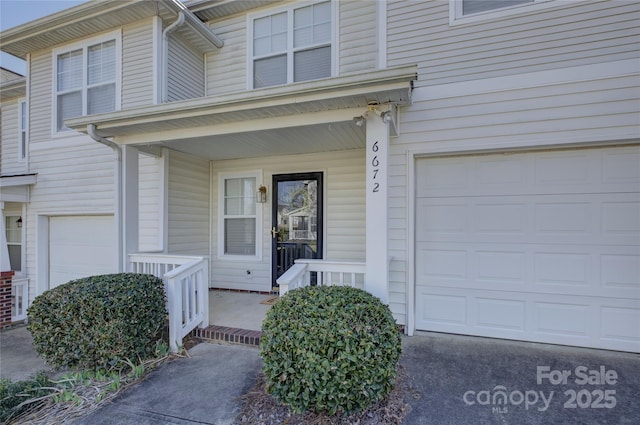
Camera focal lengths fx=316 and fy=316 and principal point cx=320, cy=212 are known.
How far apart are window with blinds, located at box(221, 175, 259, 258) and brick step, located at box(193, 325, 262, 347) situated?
6.69ft

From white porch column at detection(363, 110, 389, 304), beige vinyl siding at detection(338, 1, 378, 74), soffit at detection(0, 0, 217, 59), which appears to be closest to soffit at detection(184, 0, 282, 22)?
soffit at detection(0, 0, 217, 59)

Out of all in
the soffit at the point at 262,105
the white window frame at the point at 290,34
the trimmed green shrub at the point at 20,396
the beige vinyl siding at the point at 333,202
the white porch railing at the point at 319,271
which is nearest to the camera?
the trimmed green shrub at the point at 20,396

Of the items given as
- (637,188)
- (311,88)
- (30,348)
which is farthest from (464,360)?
(30,348)

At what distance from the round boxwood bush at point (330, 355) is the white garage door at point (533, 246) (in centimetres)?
178

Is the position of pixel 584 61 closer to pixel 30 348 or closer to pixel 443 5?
pixel 443 5

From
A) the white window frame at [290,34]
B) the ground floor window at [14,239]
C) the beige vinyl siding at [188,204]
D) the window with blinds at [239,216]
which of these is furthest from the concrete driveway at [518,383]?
the ground floor window at [14,239]

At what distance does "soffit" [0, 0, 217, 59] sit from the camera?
16.9 feet

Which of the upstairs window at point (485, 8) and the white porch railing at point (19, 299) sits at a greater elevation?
the upstairs window at point (485, 8)

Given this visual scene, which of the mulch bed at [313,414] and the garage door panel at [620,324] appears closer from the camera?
the mulch bed at [313,414]

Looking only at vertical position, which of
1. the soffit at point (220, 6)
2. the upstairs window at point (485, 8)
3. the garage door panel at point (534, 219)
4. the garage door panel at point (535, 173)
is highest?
the soffit at point (220, 6)

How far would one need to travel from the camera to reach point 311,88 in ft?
10.4

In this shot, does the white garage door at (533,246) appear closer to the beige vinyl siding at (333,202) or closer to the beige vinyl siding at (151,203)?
the beige vinyl siding at (333,202)

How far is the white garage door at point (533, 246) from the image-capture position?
11.2 feet

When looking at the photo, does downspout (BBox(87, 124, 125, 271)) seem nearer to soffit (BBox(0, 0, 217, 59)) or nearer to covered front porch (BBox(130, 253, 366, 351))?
covered front porch (BBox(130, 253, 366, 351))
